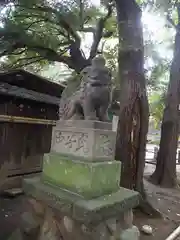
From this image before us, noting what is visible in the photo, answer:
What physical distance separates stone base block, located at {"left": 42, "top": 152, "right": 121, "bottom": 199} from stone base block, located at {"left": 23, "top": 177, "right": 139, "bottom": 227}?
0.25 feet

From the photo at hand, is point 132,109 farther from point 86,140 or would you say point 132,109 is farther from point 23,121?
point 23,121

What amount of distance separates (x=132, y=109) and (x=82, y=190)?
3.14 meters

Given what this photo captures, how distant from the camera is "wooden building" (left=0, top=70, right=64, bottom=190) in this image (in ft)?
19.4

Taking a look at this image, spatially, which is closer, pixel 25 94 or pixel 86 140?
pixel 86 140

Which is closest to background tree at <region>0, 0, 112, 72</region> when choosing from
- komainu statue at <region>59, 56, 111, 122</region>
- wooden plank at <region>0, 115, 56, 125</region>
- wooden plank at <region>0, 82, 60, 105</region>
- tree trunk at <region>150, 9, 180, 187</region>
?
wooden plank at <region>0, 82, 60, 105</region>

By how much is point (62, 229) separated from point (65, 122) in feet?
4.11

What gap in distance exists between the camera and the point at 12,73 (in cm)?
612

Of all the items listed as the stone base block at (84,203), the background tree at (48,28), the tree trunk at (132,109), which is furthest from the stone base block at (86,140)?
the background tree at (48,28)

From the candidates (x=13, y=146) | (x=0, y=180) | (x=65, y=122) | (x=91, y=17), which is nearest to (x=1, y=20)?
(x=91, y=17)

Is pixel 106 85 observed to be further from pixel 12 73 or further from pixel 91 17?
pixel 91 17

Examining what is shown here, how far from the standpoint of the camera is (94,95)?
2523 millimetres

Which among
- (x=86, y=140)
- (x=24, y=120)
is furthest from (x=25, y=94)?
(x=86, y=140)

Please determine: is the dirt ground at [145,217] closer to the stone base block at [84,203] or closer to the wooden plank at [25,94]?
the stone base block at [84,203]

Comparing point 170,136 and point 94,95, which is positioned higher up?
point 94,95
